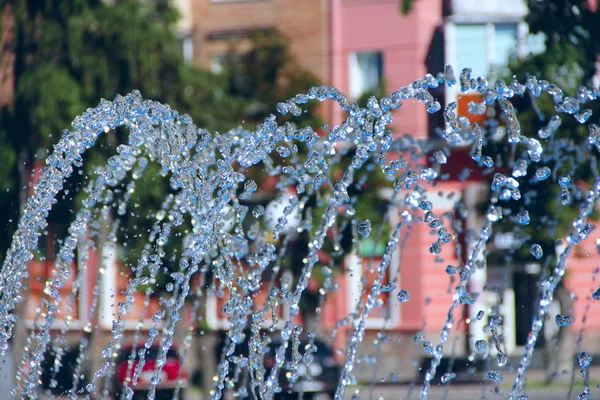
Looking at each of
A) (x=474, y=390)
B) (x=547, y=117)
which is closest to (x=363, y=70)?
(x=474, y=390)

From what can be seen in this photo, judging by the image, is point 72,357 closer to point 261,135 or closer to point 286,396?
point 286,396

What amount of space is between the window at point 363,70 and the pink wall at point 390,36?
9 cm

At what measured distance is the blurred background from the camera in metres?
8.76

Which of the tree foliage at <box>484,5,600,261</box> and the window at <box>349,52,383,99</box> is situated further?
the window at <box>349,52,383,99</box>

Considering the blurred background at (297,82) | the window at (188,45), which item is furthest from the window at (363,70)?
the window at (188,45)

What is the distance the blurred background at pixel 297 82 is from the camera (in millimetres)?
8758

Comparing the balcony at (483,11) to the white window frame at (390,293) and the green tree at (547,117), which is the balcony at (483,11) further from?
the green tree at (547,117)

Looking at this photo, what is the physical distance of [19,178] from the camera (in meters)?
9.25

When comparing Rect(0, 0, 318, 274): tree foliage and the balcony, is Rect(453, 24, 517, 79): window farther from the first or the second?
Rect(0, 0, 318, 274): tree foliage

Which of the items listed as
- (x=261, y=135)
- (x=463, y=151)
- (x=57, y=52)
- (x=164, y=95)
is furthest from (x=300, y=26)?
(x=261, y=135)

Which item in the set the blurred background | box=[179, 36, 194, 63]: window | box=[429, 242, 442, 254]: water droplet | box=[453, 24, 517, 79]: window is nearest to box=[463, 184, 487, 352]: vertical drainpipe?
the blurred background

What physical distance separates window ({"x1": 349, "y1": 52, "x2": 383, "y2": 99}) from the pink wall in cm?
9

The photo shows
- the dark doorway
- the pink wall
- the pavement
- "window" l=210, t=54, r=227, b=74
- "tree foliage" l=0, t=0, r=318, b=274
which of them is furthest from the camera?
the dark doorway

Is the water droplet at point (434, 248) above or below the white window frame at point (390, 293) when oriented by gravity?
above
